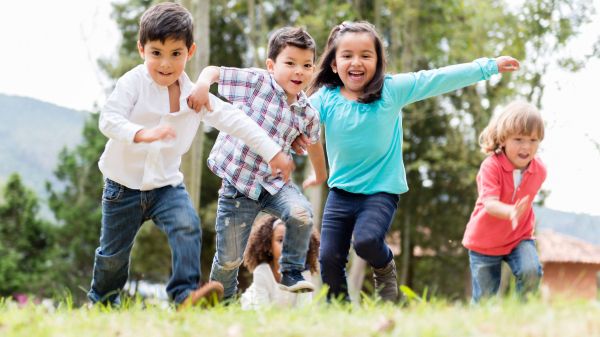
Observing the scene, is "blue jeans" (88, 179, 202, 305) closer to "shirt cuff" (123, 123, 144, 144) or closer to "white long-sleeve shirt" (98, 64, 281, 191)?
"white long-sleeve shirt" (98, 64, 281, 191)

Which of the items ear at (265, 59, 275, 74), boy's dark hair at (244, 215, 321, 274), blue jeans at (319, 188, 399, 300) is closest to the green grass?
blue jeans at (319, 188, 399, 300)

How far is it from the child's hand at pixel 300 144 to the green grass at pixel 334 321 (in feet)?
4.71

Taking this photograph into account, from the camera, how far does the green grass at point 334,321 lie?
314 centimetres

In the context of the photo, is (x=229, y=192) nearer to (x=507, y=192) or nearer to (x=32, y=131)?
(x=507, y=192)

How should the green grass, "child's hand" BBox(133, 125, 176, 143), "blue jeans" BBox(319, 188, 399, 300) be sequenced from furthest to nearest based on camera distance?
"blue jeans" BBox(319, 188, 399, 300), "child's hand" BBox(133, 125, 176, 143), the green grass

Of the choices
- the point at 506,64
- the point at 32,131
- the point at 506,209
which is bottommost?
the point at 506,209

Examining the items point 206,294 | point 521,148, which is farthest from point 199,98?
point 521,148

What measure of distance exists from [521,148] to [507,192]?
315 mm

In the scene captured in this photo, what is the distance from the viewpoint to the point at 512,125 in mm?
5398

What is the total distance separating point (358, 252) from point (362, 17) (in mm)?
16273

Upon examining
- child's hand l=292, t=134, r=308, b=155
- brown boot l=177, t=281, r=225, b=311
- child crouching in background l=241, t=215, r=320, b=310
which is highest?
child's hand l=292, t=134, r=308, b=155

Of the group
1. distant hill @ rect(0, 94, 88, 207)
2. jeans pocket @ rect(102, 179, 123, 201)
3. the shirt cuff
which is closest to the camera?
the shirt cuff

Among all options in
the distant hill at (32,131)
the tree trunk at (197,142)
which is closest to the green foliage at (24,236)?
the tree trunk at (197,142)

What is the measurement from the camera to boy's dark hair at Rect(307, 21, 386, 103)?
5.34m
